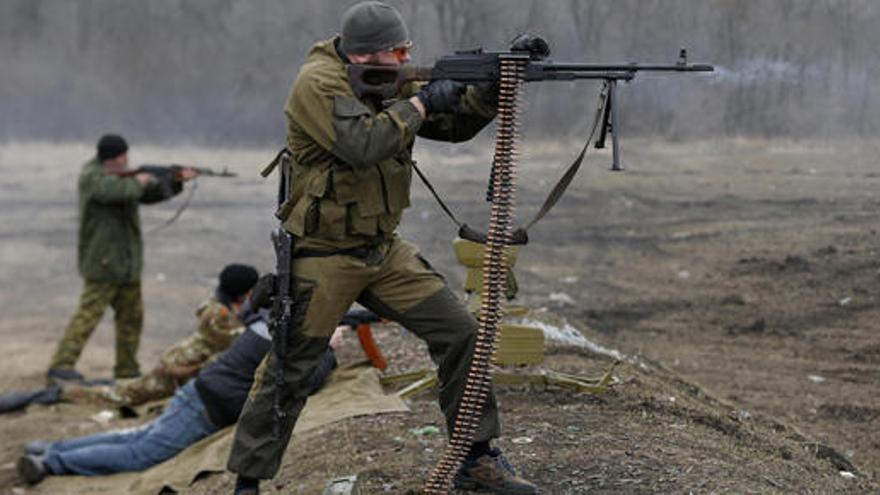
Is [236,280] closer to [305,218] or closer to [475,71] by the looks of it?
[305,218]

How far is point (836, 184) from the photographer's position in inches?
441

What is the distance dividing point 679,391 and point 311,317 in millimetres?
3298

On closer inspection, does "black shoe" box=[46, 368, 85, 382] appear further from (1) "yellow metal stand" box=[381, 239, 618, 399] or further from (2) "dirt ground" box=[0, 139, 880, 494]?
(1) "yellow metal stand" box=[381, 239, 618, 399]

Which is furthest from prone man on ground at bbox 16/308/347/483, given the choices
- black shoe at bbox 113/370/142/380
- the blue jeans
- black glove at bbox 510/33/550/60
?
black glove at bbox 510/33/550/60

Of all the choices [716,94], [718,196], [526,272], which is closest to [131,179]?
[526,272]

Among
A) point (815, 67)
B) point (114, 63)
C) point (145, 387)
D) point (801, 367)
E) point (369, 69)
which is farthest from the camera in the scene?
point (114, 63)

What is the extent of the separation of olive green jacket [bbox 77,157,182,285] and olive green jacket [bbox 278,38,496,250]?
5.04 m

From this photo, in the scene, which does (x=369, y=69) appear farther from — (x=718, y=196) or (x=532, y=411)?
(x=718, y=196)

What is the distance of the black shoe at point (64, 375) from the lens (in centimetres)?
958

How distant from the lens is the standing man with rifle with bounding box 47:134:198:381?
969 centimetres

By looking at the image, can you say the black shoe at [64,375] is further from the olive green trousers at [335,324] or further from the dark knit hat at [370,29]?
the dark knit hat at [370,29]

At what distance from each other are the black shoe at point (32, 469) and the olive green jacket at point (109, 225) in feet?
8.58

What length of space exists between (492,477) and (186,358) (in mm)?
3543

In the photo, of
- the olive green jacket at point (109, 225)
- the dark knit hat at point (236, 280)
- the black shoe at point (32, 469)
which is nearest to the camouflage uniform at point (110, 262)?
the olive green jacket at point (109, 225)
